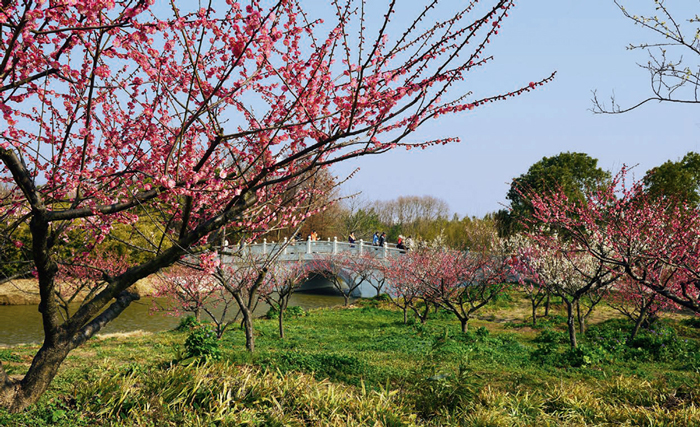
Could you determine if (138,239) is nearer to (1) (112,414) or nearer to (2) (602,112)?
(1) (112,414)

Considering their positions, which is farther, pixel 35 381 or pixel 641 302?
pixel 641 302

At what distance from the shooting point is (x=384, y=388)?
6949mm

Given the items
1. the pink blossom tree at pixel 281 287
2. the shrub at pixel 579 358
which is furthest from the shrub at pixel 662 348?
the pink blossom tree at pixel 281 287

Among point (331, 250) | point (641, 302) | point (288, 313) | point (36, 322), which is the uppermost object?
point (331, 250)

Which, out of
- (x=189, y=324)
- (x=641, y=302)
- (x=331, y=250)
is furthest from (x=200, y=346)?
(x=331, y=250)

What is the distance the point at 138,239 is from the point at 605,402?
23374mm

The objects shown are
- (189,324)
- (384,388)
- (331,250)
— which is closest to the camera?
(384,388)

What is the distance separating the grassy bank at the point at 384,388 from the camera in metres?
5.19

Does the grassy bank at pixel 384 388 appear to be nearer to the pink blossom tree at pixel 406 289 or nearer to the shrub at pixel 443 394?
the shrub at pixel 443 394

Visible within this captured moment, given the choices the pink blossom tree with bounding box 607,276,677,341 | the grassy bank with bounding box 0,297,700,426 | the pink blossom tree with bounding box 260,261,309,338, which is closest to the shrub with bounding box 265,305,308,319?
the pink blossom tree with bounding box 260,261,309,338

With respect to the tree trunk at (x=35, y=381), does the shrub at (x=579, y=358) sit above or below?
below

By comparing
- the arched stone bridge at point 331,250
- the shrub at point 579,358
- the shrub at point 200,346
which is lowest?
the shrub at point 579,358

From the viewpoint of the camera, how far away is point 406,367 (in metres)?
8.23

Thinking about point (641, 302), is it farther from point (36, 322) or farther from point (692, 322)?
point (36, 322)
